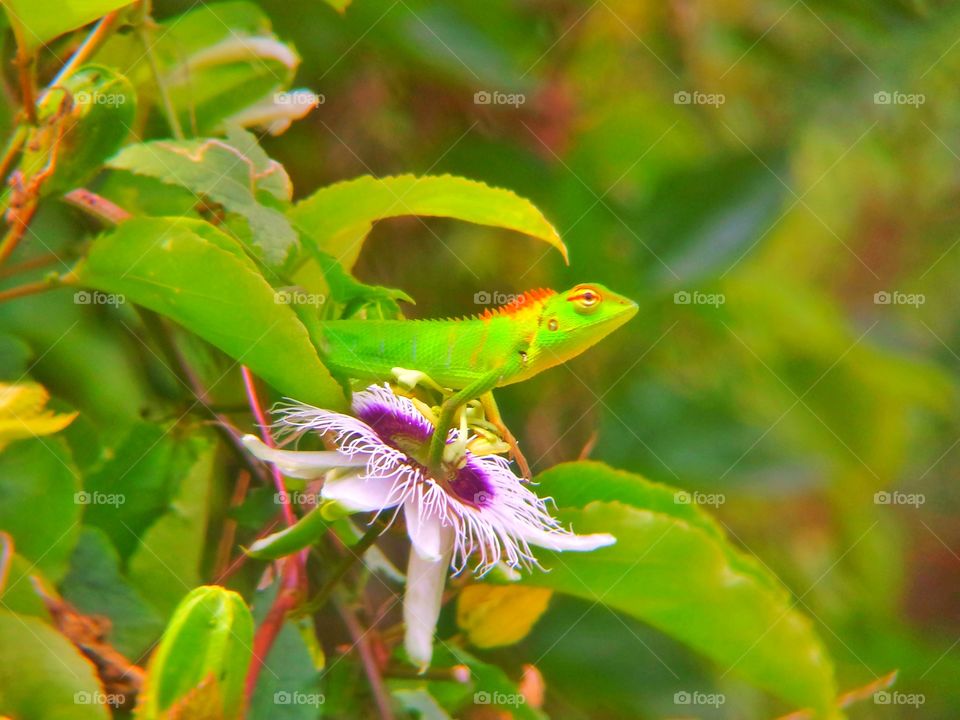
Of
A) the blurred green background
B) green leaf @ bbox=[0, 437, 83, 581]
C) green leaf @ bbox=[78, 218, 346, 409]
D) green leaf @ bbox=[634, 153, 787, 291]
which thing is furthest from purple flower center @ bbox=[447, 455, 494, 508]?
green leaf @ bbox=[634, 153, 787, 291]

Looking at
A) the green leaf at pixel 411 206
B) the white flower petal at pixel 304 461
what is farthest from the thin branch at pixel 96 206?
the white flower petal at pixel 304 461

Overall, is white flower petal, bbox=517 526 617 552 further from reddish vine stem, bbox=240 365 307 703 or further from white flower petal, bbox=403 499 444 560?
reddish vine stem, bbox=240 365 307 703

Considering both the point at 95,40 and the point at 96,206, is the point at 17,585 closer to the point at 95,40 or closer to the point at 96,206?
the point at 96,206

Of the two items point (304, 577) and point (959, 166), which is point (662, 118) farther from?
point (304, 577)

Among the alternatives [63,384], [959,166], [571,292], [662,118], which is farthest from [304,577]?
[959,166]

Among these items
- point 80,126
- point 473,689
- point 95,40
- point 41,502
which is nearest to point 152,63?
point 95,40
